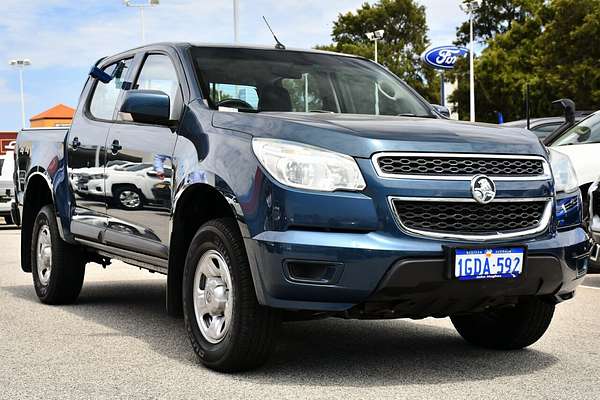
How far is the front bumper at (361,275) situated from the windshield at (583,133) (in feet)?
20.0

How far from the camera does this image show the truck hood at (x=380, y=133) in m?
5.02

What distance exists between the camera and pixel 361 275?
486 centimetres

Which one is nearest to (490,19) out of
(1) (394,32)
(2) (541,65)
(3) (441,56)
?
(1) (394,32)

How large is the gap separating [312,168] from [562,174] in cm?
154

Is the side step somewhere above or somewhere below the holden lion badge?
below

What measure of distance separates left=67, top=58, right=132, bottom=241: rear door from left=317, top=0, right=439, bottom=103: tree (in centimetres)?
6700

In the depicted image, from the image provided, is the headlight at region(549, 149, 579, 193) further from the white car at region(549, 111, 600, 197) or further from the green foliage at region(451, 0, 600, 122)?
the green foliage at region(451, 0, 600, 122)

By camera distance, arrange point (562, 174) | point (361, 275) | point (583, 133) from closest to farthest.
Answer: point (361, 275) < point (562, 174) < point (583, 133)

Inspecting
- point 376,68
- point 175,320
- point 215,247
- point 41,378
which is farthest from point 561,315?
point 41,378

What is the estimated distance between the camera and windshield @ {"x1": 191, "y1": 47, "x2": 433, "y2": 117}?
6.18 metres

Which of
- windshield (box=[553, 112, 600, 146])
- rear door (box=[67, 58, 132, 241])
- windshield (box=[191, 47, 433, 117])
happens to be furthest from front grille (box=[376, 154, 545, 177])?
windshield (box=[553, 112, 600, 146])

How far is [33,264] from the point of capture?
862 centimetres

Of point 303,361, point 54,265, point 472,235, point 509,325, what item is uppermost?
point 472,235

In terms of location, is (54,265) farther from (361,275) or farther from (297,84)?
(361,275)
